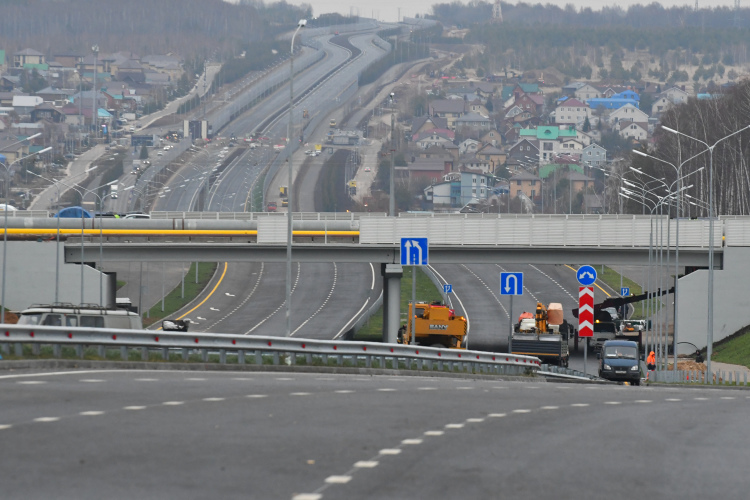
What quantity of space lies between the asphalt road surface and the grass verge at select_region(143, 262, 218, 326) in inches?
2249

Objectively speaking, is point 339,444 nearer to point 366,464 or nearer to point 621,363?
point 366,464

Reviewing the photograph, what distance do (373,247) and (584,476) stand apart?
54239 mm

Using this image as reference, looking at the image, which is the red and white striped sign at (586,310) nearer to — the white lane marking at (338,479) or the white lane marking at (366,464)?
the white lane marking at (366,464)

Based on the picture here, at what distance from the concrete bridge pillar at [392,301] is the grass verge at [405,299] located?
177 inches

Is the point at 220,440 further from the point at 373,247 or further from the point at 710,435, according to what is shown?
the point at 373,247

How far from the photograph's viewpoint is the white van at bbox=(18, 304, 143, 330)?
96.6 ft

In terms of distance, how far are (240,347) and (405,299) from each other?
66310 millimetres

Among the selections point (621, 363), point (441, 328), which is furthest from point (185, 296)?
point (621, 363)

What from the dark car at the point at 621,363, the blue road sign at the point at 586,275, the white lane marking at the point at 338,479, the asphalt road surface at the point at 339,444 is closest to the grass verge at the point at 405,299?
the dark car at the point at 621,363

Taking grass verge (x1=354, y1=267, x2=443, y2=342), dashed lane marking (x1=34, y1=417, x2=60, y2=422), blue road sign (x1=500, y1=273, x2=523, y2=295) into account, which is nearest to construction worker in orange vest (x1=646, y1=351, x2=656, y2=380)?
blue road sign (x1=500, y1=273, x2=523, y2=295)

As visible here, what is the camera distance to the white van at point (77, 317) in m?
29.4

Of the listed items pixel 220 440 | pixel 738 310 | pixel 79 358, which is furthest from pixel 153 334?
pixel 738 310

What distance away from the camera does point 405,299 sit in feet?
311

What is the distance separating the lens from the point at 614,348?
53.2 m
